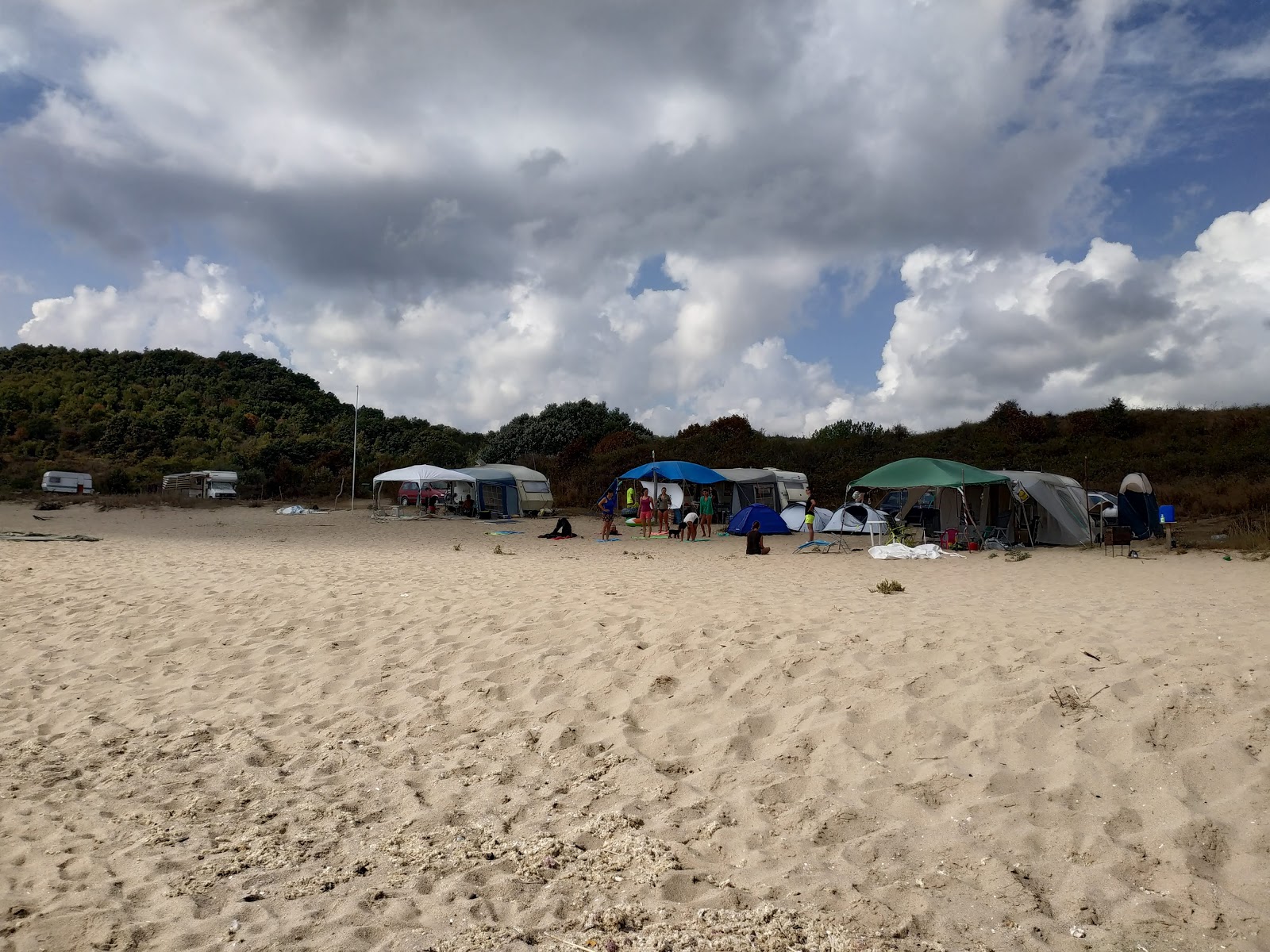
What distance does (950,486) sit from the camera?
16.9 m

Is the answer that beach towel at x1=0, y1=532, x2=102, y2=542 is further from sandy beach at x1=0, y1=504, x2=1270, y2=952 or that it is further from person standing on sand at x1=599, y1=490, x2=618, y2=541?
person standing on sand at x1=599, y1=490, x2=618, y2=541

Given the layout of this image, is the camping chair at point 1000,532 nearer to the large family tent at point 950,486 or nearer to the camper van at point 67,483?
the large family tent at point 950,486

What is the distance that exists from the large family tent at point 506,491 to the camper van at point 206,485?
42.8ft

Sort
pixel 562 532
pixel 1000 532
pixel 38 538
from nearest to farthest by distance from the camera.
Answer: pixel 38 538 → pixel 1000 532 → pixel 562 532

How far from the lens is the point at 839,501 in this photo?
96.3 ft

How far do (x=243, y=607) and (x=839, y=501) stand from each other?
2487cm

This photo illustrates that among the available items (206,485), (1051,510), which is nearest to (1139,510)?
(1051,510)

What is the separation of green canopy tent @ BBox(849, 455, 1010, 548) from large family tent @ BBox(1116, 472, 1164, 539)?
9.27 feet

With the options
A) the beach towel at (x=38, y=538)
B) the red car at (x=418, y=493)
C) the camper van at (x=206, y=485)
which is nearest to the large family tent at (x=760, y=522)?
the red car at (x=418, y=493)

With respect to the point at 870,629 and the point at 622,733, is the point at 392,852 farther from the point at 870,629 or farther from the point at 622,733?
the point at 870,629

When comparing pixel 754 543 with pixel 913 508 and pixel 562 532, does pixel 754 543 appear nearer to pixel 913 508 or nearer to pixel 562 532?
pixel 562 532

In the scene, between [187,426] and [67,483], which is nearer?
[67,483]

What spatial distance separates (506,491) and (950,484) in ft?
54.9

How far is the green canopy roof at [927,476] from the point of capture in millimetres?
16141
